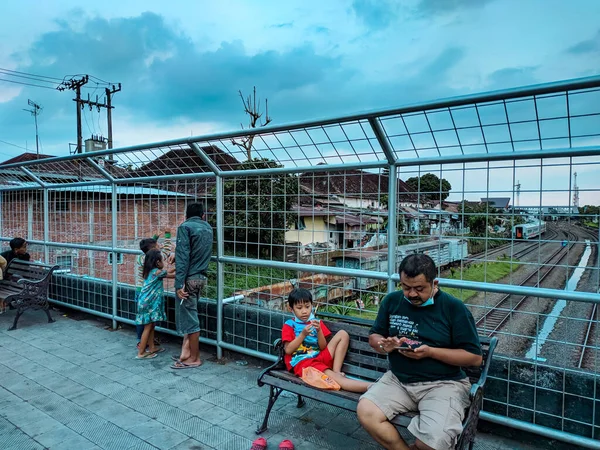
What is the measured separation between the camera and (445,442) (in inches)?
91.9

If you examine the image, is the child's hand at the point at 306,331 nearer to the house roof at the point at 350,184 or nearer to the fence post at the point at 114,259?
the house roof at the point at 350,184

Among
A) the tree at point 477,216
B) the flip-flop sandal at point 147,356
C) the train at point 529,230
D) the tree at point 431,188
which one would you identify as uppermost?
the tree at point 431,188

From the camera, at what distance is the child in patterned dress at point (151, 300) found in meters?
4.94

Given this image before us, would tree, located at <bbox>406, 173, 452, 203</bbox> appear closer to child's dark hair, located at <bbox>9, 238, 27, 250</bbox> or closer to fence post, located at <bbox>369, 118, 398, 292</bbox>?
fence post, located at <bbox>369, 118, 398, 292</bbox>

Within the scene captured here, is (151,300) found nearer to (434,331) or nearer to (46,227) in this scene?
(434,331)

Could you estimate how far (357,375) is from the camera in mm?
3451

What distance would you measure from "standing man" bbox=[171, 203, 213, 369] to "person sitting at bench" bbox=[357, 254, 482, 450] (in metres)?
2.49

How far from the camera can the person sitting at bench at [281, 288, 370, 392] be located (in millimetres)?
3359

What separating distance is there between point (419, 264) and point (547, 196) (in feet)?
4.04

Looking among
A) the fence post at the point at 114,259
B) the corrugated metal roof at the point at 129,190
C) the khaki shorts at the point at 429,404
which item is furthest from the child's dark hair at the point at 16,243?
the khaki shorts at the point at 429,404

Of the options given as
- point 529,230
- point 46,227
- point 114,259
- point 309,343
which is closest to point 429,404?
point 309,343

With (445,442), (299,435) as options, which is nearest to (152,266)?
(299,435)

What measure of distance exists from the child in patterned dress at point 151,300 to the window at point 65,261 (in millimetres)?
3385

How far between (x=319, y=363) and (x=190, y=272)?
1984 millimetres
